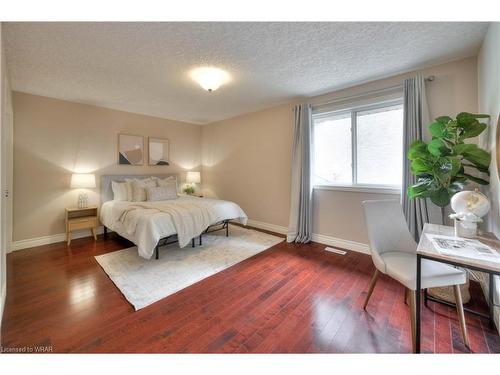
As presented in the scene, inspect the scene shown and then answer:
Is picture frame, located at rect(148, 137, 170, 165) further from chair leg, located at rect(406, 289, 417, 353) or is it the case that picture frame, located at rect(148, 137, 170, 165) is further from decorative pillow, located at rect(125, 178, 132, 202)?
chair leg, located at rect(406, 289, 417, 353)

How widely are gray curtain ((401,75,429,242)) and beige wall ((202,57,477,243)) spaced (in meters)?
0.16

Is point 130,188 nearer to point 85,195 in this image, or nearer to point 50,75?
point 85,195

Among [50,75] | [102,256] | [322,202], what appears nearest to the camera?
[50,75]

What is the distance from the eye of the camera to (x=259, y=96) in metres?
3.57

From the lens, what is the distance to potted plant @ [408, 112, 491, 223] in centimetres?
178

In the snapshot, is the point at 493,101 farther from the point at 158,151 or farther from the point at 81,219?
the point at 81,219

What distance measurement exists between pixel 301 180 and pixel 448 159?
1.93m

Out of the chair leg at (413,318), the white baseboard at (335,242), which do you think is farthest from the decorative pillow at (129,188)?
the chair leg at (413,318)

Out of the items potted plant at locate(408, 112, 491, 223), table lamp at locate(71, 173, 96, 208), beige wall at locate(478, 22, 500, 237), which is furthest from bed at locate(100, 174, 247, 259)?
beige wall at locate(478, 22, 500, 237)

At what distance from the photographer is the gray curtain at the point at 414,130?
2428 millimetres

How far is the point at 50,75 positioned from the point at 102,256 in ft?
8.24

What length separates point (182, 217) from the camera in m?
2.96

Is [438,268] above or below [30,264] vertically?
above
